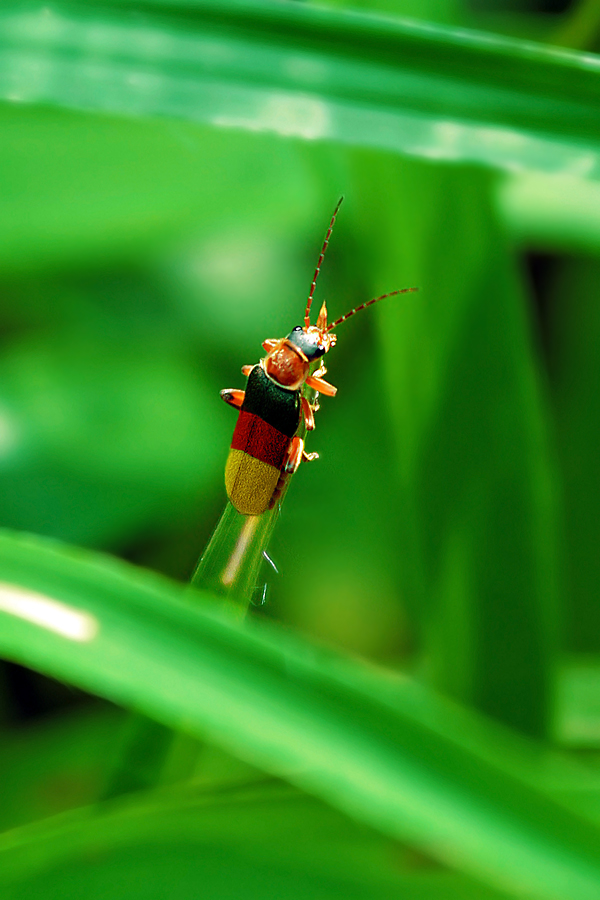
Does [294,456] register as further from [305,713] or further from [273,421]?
[305,713]

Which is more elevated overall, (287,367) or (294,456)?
(287,367)

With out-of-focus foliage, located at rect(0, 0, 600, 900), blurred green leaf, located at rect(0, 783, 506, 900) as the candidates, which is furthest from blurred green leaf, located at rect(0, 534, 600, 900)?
blurred green leaf, located at rect(0, 783, 506, 900)

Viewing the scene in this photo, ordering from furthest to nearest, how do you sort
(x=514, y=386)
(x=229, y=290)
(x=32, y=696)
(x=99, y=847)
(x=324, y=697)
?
(x=229, y=290)
(x=32, y=696)
(x=514, y=386)
(x=99, y=847)
(x=324, y=697)

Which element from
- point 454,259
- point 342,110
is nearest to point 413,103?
point 342,110

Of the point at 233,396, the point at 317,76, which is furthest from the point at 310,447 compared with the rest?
the point at 317,76

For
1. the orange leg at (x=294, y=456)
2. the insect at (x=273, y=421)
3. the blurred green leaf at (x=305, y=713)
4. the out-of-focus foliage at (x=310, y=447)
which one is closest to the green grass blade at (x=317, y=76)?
the out-of-focus foliage at (x=310, y=447)

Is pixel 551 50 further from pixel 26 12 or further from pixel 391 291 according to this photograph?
pixel 26 12

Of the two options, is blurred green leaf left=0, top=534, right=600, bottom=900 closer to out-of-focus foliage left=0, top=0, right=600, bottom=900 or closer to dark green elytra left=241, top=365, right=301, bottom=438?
out-of-focus foliage left=0, top=0, right=600, bottom=900
